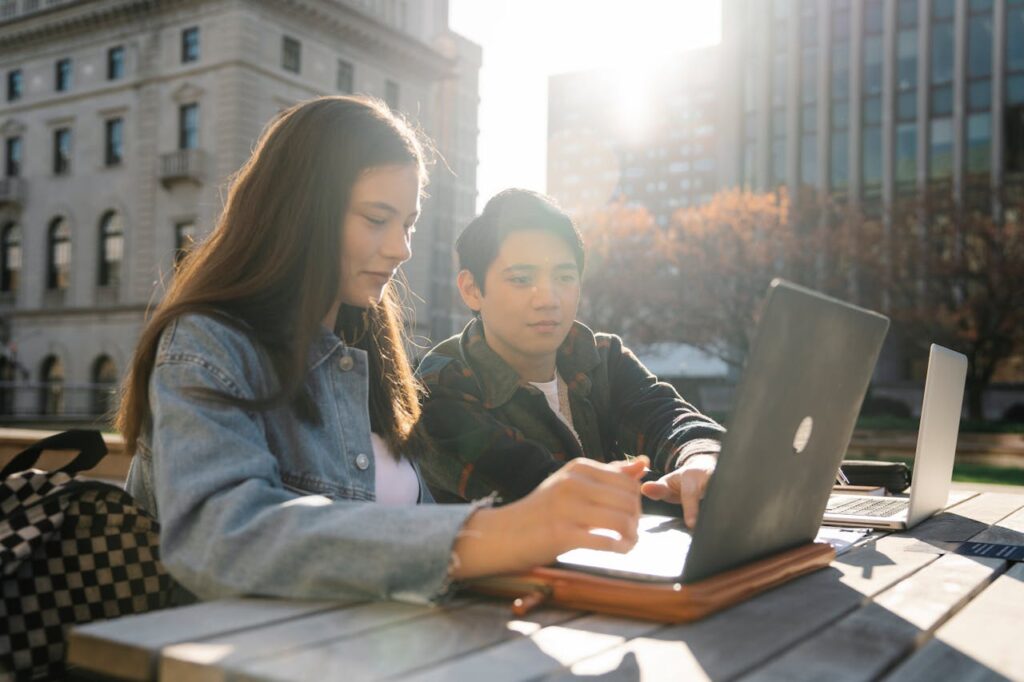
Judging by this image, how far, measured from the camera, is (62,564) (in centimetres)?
155

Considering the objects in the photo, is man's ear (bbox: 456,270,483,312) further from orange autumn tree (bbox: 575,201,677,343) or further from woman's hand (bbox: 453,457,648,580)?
orange autumn tree (bbox: 575,201,677,343)

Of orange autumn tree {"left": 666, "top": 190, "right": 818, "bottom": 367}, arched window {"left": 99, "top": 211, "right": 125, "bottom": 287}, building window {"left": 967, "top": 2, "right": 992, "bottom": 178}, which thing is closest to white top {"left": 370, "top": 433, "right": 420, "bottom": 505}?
orange autumn tree {"left": 666, "top": 190, "right": 818, "bottom": 367}

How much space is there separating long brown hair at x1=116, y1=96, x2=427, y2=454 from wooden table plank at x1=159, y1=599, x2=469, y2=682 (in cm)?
43

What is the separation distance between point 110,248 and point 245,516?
33.0m

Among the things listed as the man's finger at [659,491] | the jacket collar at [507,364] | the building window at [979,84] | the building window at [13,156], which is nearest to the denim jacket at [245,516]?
the man's finger at [659,491]

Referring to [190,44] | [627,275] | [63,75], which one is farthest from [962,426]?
[63,75]

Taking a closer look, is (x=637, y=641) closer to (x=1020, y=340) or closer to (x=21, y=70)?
(x=1020, y=340)

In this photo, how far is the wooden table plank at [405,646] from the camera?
0.94 metres

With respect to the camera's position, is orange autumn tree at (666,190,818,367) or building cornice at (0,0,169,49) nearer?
orange autumn tree at (666,190,818,367)

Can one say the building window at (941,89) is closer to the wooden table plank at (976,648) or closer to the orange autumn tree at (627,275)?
the orange autumn tree at (627,275)

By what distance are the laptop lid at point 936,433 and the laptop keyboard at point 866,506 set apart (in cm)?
7

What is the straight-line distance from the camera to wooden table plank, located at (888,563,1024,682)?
1013 mm

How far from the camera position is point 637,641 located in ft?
3.64

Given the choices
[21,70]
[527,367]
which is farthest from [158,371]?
[21,70]
